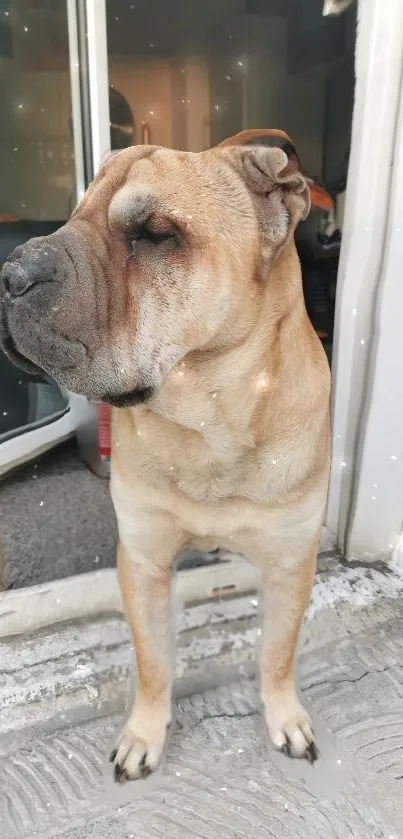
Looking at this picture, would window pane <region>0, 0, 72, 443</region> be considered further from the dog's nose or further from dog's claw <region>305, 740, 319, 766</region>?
dog's claw <region>305, 740, 319, 766</region>

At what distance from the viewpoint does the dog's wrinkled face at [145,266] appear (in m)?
0.76

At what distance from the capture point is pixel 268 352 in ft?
3.13

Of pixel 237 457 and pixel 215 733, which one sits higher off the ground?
pixel 237 457

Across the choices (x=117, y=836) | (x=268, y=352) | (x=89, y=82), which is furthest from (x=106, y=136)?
(x=117, y=836)

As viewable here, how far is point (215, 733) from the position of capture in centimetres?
126

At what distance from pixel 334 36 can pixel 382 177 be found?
1.07ft

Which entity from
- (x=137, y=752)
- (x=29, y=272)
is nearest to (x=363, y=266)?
(x=29, y=272)

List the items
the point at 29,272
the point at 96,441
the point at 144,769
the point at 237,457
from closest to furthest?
the point at 29,272 < the point at 237,457 < the point at 144,769 < the point at 96,441

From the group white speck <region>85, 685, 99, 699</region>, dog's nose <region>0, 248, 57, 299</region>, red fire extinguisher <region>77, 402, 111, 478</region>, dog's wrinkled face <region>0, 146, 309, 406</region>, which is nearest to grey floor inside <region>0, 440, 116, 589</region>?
red fire extinguisher <region>77, 402, 111, 478</region>

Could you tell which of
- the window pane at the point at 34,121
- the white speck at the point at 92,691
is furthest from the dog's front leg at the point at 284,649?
the window pane at the point at 34,121

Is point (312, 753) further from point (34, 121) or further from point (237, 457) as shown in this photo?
point (34, 121)

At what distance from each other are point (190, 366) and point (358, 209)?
81 cm

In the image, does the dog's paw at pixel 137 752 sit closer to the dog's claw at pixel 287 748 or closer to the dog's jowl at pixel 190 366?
the dog's jowl at pixel 190 366

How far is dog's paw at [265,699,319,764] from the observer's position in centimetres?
120
